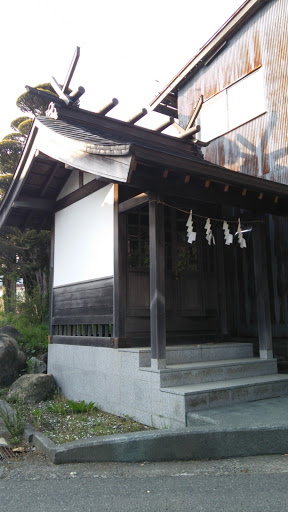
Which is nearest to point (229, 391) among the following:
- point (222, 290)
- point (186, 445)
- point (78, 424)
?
point (186, 445)

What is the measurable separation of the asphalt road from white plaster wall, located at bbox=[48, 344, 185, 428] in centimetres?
98

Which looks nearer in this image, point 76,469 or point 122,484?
point 122,484

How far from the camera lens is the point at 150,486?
134 inches

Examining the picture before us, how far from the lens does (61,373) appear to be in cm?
805

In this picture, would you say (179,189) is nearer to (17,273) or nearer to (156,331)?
(156,331)

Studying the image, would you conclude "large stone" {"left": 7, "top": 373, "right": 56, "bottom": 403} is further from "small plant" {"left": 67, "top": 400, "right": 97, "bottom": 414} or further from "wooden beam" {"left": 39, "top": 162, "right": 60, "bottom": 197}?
"wooden beam" {"left": 39, "top": 162, "right": 60, "bottom": 197}

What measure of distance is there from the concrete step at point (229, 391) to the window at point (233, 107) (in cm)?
604

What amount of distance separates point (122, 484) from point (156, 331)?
6.92ft

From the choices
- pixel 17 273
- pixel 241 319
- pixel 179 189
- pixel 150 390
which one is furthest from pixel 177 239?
pixel 17 273

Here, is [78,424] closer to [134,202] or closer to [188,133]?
[134,202]

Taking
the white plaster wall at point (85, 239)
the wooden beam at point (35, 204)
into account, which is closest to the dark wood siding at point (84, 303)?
the white plaster wall at point (85, 239)

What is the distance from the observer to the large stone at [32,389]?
7148mm

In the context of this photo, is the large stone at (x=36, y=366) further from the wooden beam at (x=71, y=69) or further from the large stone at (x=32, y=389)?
the wooden beam at (x=71, y=69)

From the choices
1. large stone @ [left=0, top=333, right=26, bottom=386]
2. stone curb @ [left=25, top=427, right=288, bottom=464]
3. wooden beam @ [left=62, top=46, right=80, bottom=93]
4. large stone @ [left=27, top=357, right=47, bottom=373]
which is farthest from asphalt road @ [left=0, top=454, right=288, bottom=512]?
wooden beam @ [left=62, top=46, right=80, bottom=93]
